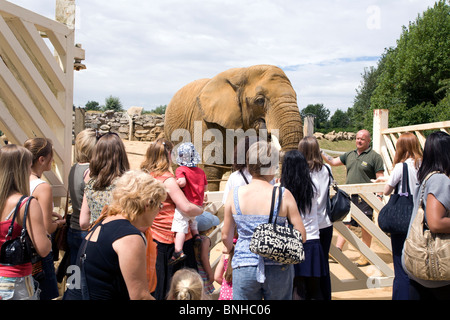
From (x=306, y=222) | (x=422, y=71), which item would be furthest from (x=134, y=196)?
(x=422, y=71)

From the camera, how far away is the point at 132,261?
206 cm

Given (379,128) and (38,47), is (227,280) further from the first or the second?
(379,128)

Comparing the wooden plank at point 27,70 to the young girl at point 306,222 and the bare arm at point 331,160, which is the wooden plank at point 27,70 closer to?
the young girl at point 306,222

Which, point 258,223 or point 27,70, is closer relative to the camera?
point 258,223

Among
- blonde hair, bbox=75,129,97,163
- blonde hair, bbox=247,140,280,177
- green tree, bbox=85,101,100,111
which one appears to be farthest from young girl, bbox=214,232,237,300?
green tree, bbox=85,101,100,111

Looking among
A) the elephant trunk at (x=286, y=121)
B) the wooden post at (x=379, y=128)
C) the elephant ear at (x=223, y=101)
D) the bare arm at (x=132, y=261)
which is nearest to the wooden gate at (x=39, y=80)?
the bare arm at (x=132, y=261)

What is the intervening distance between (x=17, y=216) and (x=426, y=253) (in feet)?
8.86

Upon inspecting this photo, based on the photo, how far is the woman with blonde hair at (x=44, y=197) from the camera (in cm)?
297

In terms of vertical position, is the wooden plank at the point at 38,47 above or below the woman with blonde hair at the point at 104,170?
above

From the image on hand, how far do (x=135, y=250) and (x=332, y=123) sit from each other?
6937 centimetres

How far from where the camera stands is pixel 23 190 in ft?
8.50

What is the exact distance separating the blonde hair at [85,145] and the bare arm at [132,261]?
5.32 ft
